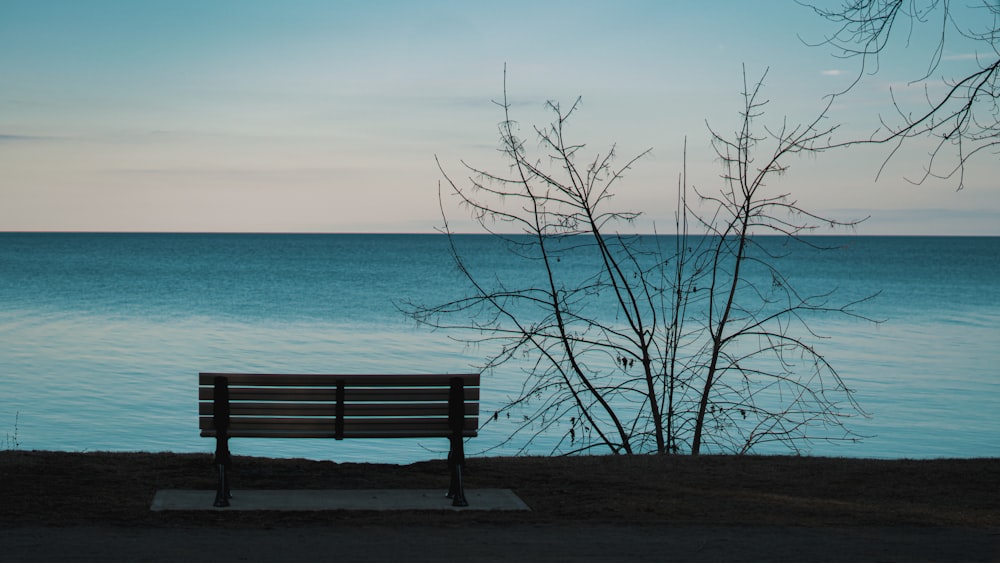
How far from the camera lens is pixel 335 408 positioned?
6.18m

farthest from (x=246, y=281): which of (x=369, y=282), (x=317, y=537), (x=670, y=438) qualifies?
(x=317, y=537)

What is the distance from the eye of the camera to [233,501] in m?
6.05

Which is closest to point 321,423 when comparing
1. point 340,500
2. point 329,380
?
point 329,380

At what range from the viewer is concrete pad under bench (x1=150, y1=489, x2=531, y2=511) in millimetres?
5934

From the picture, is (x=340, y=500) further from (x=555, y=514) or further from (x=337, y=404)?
(x=555, y=514)

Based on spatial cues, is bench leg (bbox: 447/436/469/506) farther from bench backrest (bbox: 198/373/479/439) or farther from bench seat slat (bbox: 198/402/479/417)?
bench seat slat (bbox: 198/402/479/417)

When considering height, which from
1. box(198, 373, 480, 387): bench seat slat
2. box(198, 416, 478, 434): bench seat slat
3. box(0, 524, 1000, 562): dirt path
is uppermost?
box(198, 373, 480, 387): bench seat slat

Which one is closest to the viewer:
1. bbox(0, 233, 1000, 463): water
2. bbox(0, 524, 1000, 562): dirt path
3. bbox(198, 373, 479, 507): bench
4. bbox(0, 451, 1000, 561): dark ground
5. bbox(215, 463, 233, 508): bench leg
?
bbox(0, 524, 1000, 562): dirt path

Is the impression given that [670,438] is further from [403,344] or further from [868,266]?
[868,266]

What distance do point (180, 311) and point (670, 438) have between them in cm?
2994

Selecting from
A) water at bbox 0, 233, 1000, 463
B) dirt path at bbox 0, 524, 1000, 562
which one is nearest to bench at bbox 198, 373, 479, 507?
dirt path at bbox 0, 524, 1000, 562

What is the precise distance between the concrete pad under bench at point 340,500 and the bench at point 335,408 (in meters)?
0.13

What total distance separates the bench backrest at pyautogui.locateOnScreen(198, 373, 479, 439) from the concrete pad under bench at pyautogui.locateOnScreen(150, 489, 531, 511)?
0.38 metres

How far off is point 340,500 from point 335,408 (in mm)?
549
